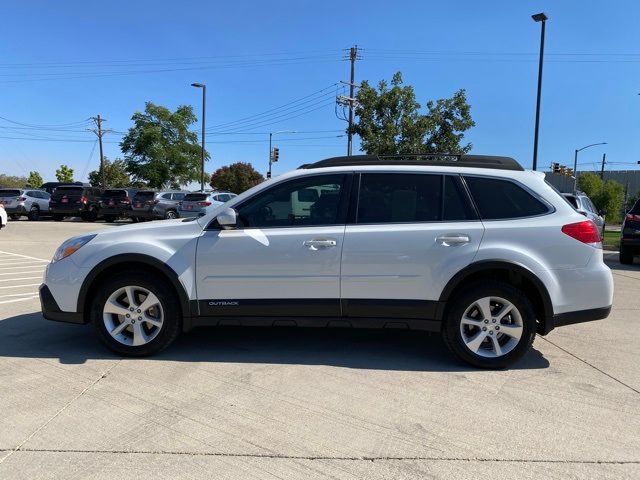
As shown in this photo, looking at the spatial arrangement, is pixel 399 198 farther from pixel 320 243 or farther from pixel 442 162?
pixel 320 243

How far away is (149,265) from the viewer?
4613 millimetres

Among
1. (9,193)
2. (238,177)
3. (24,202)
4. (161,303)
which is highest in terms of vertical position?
(238,177)

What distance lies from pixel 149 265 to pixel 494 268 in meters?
2.99

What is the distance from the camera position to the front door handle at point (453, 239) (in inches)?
173

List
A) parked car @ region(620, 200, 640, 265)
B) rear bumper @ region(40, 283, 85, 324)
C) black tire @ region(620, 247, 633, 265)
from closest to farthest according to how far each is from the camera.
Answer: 1. rear bumper @ region(40, 283, 85, 324)
2. parked car @ region(620, 200, 640, 265)
3. black tire @ region(620, 247, 633, 265)

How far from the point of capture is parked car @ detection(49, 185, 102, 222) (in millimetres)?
25688

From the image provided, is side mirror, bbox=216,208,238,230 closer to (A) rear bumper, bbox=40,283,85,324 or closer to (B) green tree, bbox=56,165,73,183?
(A) rear bumper, bbox=40,283,85,324

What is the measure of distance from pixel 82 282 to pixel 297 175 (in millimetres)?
2128

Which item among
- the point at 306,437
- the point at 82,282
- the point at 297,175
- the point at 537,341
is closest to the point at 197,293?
the point at 82,282

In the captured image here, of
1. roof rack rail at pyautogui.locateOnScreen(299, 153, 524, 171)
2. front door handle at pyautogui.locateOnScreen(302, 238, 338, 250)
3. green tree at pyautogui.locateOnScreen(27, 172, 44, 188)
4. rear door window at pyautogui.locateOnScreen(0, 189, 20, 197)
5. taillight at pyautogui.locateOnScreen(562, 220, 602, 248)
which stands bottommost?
front door handle at pyautogui.locateOnScreen(302, 238, 338, 250)

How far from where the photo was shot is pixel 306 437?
332cm

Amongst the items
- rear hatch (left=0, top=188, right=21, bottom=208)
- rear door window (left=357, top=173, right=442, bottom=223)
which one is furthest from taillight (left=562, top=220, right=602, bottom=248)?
rear hatch (left=0, top=188, right=21, bottom=208)

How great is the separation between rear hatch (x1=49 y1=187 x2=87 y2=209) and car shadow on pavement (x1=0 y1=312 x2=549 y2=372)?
21.7m

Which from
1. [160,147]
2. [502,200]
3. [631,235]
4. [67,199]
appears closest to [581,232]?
[502,200]
